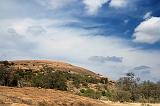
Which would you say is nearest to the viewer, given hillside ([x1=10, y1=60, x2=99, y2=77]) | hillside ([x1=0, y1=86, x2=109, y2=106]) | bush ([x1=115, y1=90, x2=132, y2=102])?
hillside ([x1=0, y1=86, x2=109, y2=106])

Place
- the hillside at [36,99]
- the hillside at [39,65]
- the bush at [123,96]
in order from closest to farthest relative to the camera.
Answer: the hillside at [36,99] < the bush at [123,96] < the hillside at [39,65]

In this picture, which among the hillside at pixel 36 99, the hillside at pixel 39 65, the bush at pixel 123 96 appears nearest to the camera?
the hillside at pixel 36 99

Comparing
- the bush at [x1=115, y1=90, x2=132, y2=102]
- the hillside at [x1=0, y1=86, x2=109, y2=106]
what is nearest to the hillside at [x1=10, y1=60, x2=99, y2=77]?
the bush at [x1=115, y1=90, x2=132, y2=102]

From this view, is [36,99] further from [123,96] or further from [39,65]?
[39,65]

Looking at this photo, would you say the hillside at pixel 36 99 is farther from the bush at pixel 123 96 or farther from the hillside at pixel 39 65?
the hillside at pixel 39 65

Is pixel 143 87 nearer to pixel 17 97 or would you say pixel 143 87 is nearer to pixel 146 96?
pixel 146 96

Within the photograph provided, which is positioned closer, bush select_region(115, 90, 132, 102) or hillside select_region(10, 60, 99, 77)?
bush select_region(115, 90, 132, 102)

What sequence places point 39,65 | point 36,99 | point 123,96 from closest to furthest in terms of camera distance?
point 36,99 < point 123,96 < point 39,65

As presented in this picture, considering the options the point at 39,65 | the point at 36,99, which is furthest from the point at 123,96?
the point at 39,65

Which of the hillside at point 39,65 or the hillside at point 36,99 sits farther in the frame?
the hillside at point 39,65

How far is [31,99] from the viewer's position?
2703cm

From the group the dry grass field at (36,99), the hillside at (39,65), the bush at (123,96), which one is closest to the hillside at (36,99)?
the dry grass field at (36,99)

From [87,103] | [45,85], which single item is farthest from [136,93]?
[87,103]

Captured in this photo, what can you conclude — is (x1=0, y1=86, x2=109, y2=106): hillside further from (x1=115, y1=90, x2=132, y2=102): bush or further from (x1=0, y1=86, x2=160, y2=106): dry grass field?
(x1=115, y1=90, x2=132, y2=102): bush
